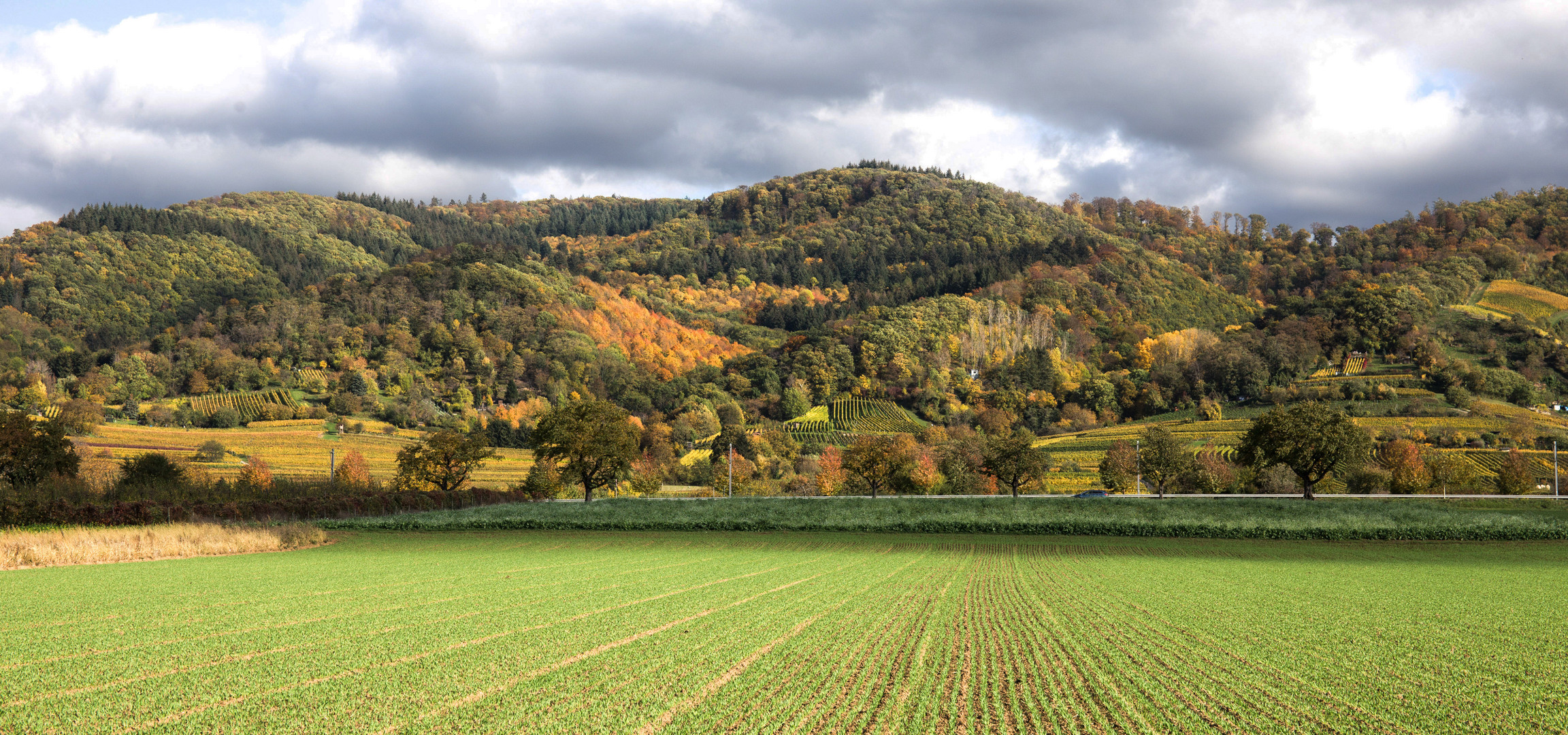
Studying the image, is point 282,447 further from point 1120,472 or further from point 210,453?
point 1120,472

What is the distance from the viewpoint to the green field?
9.28 m

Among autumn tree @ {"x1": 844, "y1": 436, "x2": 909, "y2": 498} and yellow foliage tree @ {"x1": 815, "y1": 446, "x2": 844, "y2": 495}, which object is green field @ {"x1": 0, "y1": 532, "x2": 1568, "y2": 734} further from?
yellow foliage tree @ {"x1": 815, "y1": 446, "x2": 844, "y2": 495}

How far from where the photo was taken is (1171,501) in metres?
58.0

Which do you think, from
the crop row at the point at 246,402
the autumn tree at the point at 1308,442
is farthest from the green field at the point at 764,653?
the crop row at the point at 246,402

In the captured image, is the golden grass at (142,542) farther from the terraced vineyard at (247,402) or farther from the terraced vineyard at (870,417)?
the terraced vineyard at (870,417)

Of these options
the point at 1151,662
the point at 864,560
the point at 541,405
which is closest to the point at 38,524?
the point at 864,560

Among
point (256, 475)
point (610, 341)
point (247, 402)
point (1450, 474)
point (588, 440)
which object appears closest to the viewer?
point (588, 440)

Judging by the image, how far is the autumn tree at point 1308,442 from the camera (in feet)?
203

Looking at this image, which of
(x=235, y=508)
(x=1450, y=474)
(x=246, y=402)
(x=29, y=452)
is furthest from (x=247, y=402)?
(x=1450, y=474)

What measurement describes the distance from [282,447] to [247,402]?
31.0m

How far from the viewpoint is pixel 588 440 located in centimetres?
6638

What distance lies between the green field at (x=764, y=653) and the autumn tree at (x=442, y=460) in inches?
2100

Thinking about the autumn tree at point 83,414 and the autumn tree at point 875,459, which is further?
the autumn tree at point 83,414

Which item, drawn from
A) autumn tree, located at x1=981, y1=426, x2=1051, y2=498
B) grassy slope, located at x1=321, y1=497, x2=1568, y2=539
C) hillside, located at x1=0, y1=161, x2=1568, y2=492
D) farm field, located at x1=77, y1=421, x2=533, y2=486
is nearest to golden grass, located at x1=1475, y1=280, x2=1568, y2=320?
hillside, located at x1=0, y1=161, x2=1568, y2=492
